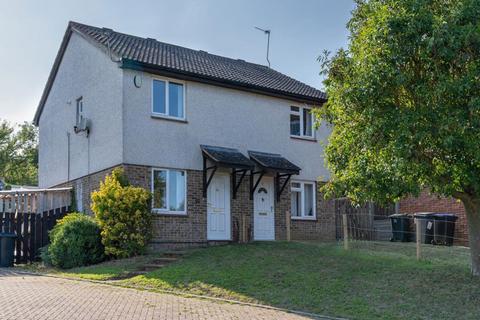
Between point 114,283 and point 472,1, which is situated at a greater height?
point 472,1

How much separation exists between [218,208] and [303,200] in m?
4.05

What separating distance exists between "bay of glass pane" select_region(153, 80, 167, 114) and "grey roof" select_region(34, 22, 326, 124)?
1.40 ft

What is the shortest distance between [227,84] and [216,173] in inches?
121

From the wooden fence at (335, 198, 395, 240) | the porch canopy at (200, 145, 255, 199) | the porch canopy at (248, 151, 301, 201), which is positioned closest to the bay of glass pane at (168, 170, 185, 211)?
the porch canopy at (200, 145, 255, 199)

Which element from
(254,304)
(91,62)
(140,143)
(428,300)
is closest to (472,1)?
(428,300)

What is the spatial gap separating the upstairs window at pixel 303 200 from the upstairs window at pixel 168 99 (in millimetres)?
5426

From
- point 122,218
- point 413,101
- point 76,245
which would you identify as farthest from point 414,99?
point 76,245

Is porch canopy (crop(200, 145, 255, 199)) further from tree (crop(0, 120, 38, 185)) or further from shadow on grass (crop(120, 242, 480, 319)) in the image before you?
tree (crop(0, 120, 38, 185))

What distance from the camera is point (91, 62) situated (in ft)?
68.9

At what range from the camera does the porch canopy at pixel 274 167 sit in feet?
67.2

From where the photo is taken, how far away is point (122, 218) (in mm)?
17016

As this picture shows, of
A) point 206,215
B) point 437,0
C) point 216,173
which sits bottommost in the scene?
point 206,215

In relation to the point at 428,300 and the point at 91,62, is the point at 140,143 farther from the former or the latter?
the point at 428,300

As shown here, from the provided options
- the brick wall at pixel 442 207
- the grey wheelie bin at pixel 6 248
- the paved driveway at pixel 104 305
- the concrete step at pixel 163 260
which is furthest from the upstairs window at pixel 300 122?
the paved driveway at pixel 104 305
